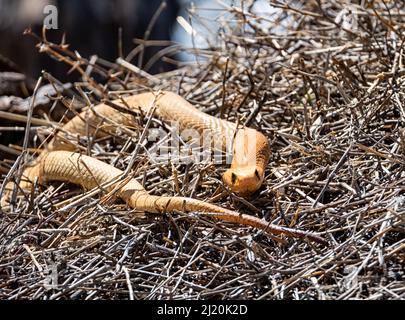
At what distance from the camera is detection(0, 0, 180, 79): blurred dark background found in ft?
37.9

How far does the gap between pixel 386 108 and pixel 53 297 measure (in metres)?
2.12

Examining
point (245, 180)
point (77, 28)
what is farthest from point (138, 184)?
point (77, 28)

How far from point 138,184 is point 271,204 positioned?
29.3 inches

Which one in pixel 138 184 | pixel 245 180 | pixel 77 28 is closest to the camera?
pixel 245 180

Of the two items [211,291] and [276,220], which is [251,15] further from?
[211,291]

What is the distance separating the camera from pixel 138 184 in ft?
14.8

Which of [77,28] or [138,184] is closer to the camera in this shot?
[138,184]

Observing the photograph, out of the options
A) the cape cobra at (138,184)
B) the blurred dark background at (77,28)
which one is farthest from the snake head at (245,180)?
the blurred dark background at (77,28)

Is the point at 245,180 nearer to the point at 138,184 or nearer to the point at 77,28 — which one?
the point at 138,184

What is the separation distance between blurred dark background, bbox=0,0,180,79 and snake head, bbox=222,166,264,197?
7083mm

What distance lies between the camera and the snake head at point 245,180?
4270 mm

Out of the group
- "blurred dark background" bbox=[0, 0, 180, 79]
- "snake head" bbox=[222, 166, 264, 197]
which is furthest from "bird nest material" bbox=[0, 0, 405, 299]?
"blurred dark background" bbox=[0, 0, 180, 79]
